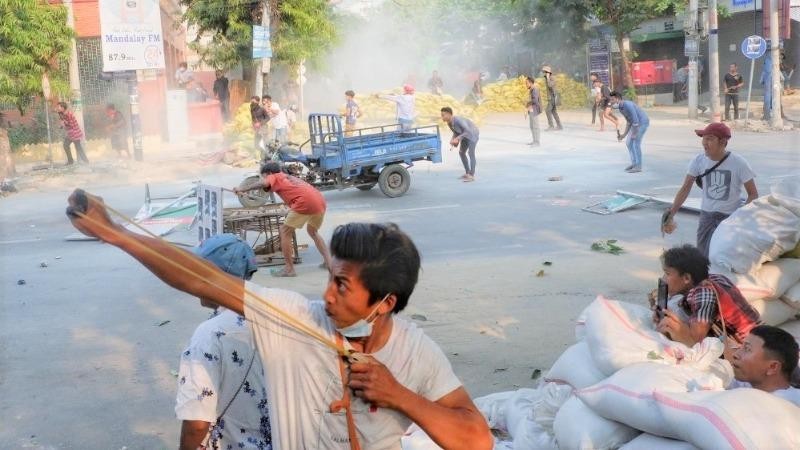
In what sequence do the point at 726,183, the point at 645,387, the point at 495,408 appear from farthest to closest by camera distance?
the point at 726,183 < the point at 495,408 < the point at 645,387

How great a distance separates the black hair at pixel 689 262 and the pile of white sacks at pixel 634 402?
0.98ft

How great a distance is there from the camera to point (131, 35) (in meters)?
20.2

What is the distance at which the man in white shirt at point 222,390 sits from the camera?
271 cm

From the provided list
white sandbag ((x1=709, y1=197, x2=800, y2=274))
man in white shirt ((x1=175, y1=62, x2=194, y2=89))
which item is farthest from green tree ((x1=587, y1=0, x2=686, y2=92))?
white sandbag ((x1=709, y1=197, x2=800, y2=274))

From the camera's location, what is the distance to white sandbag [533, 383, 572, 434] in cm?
439

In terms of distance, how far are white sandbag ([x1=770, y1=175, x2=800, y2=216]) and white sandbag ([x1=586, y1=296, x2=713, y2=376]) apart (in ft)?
6.14

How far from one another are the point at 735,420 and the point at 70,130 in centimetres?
1977

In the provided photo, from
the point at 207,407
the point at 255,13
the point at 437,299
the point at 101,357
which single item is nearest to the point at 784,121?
the point at 255,13

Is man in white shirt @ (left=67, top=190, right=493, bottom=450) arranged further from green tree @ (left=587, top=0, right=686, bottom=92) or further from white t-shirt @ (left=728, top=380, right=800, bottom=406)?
green tree @ (left=587, top=0, right=686, bottom=92)

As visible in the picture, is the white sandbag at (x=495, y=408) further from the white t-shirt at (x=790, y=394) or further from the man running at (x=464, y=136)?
the man running at (x=464, y=136)

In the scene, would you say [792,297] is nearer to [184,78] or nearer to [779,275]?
[779,275]

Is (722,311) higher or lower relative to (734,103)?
lower

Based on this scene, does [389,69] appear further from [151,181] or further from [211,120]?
[151,181]

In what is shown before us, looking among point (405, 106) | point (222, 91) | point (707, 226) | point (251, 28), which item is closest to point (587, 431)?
point (707, 226)
